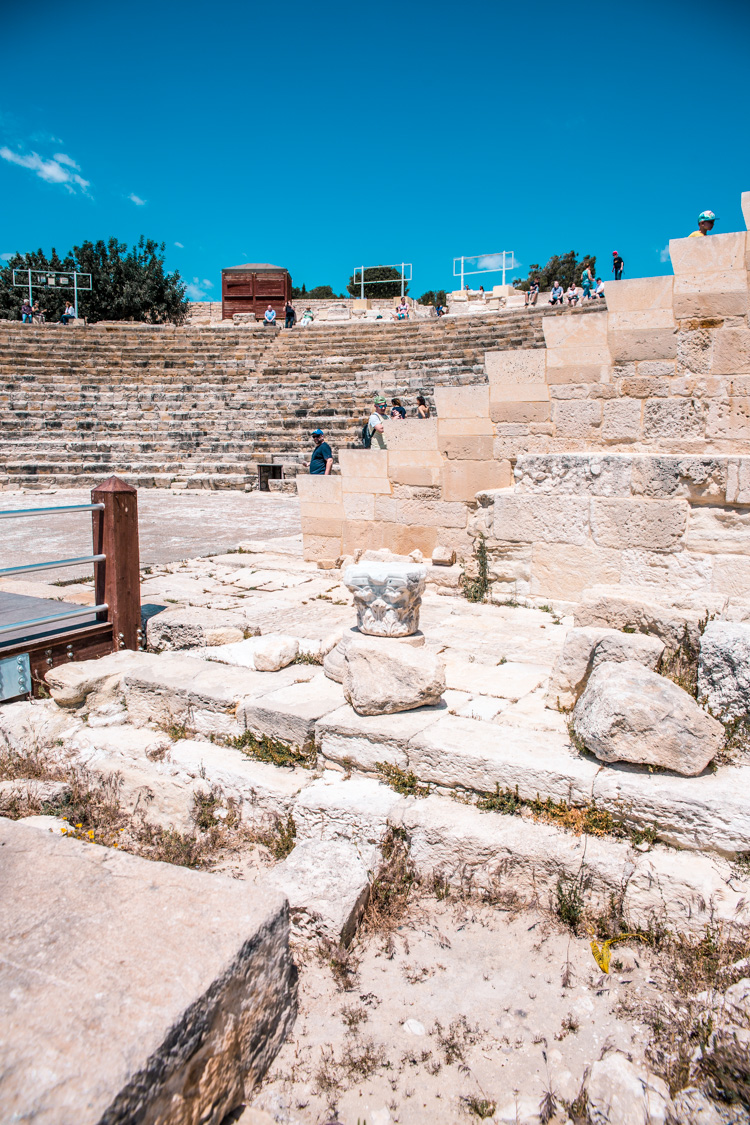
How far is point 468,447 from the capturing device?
6418 mm

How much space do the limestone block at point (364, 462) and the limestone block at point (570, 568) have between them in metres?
1.94

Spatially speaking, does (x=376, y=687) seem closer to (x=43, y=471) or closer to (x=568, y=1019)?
(x=568, y=1019)

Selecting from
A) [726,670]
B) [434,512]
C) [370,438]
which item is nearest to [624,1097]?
[726,670]

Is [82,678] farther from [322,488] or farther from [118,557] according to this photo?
[322,488]

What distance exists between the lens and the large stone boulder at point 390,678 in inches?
130

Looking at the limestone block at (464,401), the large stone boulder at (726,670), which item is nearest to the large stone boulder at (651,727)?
the large stone boulder at (726,670)

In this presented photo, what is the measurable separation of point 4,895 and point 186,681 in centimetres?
194

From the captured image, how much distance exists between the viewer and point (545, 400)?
19.8 feet

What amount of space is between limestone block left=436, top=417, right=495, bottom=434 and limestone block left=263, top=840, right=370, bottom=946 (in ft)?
14.7

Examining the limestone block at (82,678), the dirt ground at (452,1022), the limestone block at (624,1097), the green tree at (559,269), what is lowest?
the dirt ground at (452,1022)

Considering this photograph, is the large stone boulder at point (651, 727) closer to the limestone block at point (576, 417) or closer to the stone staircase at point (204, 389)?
the limestone block at point (576, 417)

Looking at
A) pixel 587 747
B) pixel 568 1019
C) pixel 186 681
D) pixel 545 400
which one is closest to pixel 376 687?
pixel 587 747

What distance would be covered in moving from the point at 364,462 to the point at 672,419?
293cm

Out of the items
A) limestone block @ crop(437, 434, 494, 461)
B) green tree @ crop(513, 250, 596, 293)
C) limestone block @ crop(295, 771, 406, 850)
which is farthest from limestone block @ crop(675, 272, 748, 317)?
green tree @ crop(513, 250, 596, 293)
